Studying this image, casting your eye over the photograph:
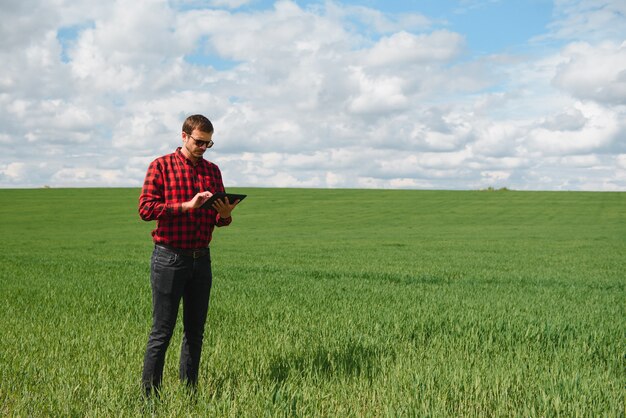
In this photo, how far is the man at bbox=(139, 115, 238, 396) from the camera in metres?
5.00

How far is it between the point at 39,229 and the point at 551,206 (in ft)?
160

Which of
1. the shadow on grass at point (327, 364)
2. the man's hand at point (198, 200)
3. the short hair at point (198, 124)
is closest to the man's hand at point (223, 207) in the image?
the man's hand at point (198, 200)

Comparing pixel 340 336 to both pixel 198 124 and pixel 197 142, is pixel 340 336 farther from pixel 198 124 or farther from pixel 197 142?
pixel 198 124

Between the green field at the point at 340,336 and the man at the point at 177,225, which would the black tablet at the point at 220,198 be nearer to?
the man at the point at 177,225

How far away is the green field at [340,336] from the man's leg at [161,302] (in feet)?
0.81

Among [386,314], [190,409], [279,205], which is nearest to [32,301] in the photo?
[386,314]

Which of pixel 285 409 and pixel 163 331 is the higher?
pixel 163 331

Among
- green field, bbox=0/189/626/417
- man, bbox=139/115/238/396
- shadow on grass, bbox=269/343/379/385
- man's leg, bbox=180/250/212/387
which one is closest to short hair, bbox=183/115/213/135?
man, bbox=139/115/238/396

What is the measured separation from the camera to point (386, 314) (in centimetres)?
949

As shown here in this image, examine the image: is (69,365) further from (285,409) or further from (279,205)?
(279,205)

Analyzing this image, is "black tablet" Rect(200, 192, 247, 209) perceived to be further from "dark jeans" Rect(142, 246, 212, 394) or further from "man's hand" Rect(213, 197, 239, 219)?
"dark jeans" Rect(142, 246, 212, 394)

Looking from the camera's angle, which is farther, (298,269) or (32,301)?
(298,269)

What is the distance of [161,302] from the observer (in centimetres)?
509

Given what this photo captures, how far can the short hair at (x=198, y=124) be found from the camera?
5.00 meters
